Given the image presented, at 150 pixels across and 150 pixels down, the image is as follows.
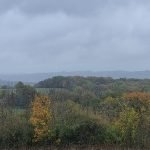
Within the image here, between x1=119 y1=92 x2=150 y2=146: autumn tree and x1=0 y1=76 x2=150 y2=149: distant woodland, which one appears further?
x1=119 y1=92 x2=150 y2=146: autumn tree

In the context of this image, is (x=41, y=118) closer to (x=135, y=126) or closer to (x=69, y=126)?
(x=69, y=126)

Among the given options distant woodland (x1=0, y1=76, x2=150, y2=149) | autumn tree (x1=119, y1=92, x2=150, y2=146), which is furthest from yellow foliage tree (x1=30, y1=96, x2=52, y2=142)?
autumn tree (x1=119, y1=92, x2=150, y2=146)

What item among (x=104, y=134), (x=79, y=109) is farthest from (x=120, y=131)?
(x=79, y=109)

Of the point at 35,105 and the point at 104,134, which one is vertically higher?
the point at 35,105

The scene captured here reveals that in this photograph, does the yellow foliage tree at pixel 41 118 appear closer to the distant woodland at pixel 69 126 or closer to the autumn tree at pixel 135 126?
the distant woodland at pixel 69 126

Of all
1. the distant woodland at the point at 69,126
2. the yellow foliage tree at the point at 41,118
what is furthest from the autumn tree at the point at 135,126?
the yellow foliage tree at the point at 41,118

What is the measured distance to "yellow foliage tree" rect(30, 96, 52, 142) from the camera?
122 feet

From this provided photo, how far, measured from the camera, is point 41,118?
1500 inches

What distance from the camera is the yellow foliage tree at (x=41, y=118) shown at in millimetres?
37188

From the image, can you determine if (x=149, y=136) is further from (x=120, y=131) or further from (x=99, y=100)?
(x=99, y=100)

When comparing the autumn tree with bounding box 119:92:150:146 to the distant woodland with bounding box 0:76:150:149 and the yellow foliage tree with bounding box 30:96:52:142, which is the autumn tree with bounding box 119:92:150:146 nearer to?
the distant woodland with bounding box 0:76:150:149

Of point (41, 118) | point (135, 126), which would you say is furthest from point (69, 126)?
point (135, 126)

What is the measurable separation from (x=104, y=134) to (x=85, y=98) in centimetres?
1049

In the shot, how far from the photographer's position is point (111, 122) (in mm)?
39500
